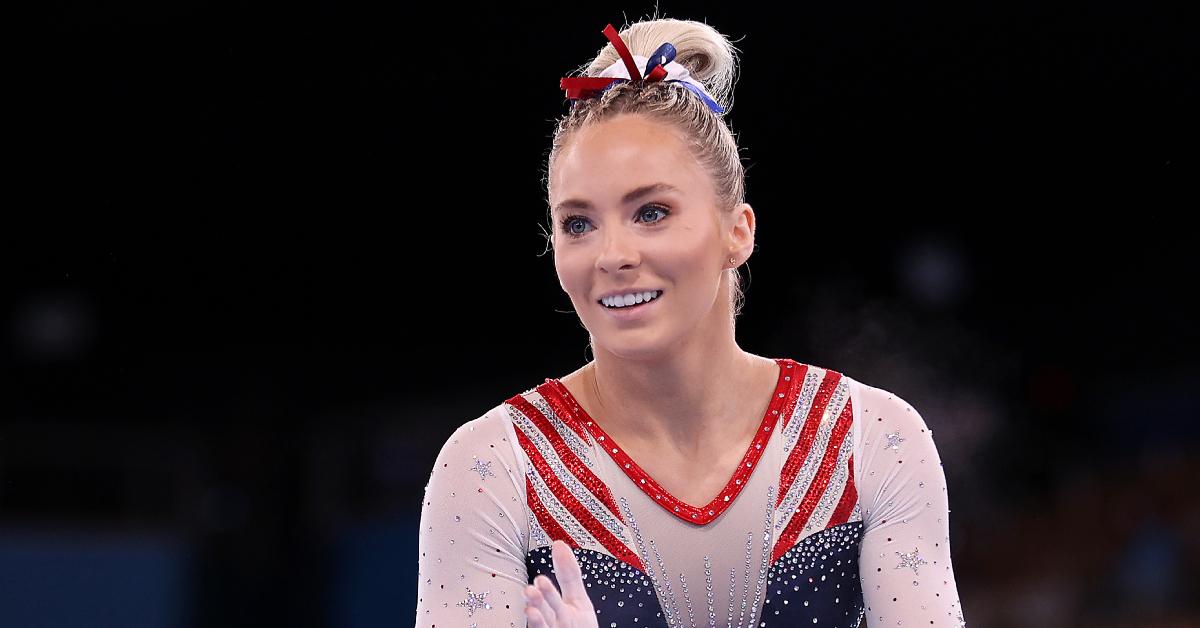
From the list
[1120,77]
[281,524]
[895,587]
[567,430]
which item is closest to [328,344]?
[281,524]

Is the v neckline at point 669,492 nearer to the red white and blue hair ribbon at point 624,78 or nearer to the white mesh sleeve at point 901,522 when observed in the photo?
the white mesh sleeve at point 901,522

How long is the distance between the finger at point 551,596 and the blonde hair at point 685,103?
0.55 meters

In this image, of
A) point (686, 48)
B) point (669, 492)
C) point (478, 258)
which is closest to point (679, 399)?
point (669, 492)

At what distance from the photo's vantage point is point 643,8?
3031 mm

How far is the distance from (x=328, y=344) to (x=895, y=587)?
1871 mm

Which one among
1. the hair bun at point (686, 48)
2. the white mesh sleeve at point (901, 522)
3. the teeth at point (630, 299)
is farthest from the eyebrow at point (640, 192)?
the white mesh sleeve at point (901, 522)

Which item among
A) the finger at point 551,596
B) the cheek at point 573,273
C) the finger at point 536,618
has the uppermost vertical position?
the cheek at point 573,273

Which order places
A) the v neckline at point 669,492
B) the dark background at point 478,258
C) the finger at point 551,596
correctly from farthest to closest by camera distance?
the dark background at point 478,258 < the v neckline at point 669,492 < the finger at point 551,596

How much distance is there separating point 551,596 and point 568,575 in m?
0.05

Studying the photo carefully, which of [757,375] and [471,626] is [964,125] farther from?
[471,626]

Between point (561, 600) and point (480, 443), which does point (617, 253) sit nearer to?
point (480, 443)

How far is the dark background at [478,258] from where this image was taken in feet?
9.89

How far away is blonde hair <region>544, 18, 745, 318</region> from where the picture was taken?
1575 millimetres

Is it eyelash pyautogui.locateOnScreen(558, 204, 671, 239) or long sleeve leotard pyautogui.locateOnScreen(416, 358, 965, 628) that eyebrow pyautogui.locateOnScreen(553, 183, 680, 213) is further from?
long sleeve leotard pyautogui.locateOnScreen(416, 358, 965, 628)
